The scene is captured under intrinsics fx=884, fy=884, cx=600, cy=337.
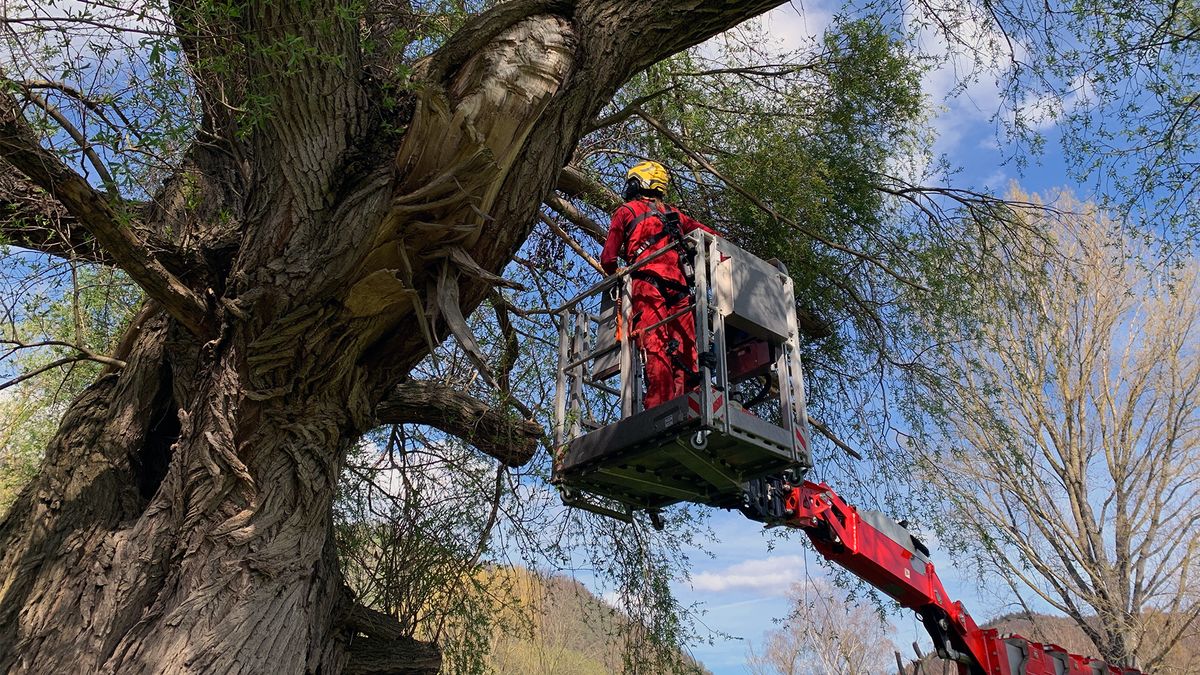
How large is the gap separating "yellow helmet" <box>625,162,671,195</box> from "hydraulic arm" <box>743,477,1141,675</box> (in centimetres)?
201

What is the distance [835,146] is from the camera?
7.43 meters

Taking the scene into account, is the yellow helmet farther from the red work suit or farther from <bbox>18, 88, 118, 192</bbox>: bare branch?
<bbox>18, 88, 118, 192</bbox>: bare branch

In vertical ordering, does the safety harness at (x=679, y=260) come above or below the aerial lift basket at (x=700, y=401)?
above

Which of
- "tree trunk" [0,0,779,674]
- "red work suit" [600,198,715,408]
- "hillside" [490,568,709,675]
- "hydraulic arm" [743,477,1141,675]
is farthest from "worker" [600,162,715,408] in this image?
"hillside" [490,568,709,675]

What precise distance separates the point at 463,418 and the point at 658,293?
231 centimetres

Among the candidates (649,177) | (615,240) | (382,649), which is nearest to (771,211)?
(649,177)

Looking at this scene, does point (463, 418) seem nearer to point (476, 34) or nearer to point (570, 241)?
point (570, 241)

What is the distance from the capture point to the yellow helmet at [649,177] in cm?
555

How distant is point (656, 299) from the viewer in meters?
4.93

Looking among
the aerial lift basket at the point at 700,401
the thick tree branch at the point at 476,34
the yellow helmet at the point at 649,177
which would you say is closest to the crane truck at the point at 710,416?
the aerial lift basket at the point at 700,401

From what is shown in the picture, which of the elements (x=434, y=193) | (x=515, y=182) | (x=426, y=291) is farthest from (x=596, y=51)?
(x=426, y=291)

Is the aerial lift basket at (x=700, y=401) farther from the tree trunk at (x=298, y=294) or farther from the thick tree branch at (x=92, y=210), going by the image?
the thick tree branch at (x=92, y=210)

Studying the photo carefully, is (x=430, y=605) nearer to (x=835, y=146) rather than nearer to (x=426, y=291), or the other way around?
(x=426, y=291)

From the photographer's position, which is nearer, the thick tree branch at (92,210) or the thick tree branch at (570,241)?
the thick tree branch at (92,210)
